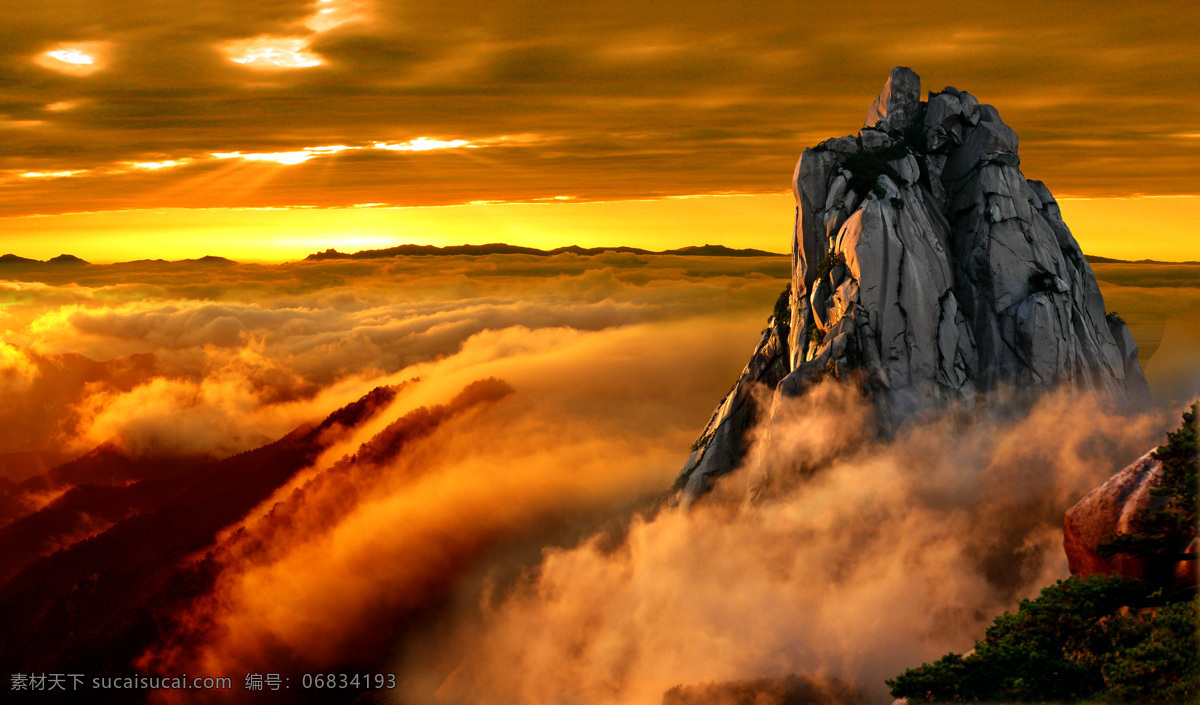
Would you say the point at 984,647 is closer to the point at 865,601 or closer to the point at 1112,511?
the point at 1112,511

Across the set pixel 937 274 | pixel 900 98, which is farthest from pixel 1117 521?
pixel 900 98

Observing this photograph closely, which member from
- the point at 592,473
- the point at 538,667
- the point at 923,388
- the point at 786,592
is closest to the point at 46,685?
the point at 592,473

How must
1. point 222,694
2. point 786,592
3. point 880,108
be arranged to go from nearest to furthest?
point 786,592 → point 880,108 → point 222,694

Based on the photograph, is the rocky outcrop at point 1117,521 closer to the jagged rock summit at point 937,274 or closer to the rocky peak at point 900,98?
the jagged rock summit at point 937,274

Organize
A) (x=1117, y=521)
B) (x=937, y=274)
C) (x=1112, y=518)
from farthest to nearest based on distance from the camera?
(x=937, y=274) → (x=1112, y=518) → (x=1117, y=521)

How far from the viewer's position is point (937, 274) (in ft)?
202

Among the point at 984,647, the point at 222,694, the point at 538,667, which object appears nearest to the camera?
the point at 984,647

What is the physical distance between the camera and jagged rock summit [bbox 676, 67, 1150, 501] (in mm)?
60156

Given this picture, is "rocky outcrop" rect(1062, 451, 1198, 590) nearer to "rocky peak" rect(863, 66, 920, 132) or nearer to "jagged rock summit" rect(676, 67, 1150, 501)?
"jagged rock summit" rect(676, 67, 1150, 501)

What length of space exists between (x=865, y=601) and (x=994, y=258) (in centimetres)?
3105

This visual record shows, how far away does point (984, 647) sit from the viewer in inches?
1174

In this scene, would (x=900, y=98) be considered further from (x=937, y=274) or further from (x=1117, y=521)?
(x=1117, y=521)

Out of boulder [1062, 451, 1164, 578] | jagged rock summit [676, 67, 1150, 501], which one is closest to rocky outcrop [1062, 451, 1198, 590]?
boulder [1062, 451, 1164, 578]

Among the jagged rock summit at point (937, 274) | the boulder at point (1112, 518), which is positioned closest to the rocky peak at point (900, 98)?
the jagged rock summit at point (937, 274)
